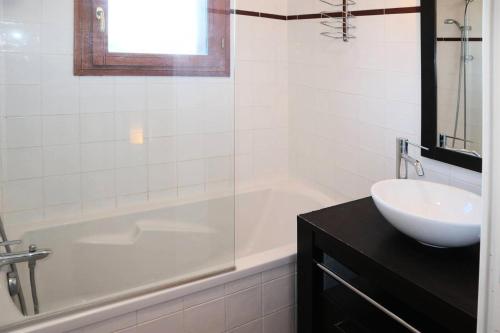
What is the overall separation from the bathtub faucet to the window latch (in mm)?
1157

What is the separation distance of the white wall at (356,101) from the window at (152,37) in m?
0.56

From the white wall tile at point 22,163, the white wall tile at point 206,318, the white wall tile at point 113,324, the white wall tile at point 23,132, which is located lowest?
the white wall tile at point 206,318

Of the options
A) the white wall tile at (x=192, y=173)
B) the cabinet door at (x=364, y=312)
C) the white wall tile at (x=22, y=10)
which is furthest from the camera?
the white wall tile at (x=192, y=173)

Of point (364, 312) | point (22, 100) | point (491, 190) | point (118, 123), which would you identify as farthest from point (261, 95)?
point (491, 190)

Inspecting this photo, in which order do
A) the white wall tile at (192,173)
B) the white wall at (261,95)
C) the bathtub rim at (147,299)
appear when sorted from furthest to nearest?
1. the white wall at (261,95)
2. the white wall tile at (192,173)
3. the bathtub rim at (147,299)

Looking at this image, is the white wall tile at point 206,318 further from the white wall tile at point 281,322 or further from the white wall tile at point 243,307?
the white wall tile at point 281,322

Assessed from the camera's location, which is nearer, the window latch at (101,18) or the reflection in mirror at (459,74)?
the reflection in mirror at (459,74)

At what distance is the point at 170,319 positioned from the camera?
4.91 feet

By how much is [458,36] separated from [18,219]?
2.23 meters

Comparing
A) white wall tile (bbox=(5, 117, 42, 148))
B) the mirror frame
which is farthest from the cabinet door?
white wall tile (bbox=(5, 117, 42, 148))

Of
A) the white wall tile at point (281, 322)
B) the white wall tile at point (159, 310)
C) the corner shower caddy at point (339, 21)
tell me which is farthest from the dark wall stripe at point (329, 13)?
the white wall tile at point (159, 310)

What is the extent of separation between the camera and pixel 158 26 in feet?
7.01

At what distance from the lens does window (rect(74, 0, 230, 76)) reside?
2000mm

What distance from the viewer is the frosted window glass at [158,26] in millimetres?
2057
